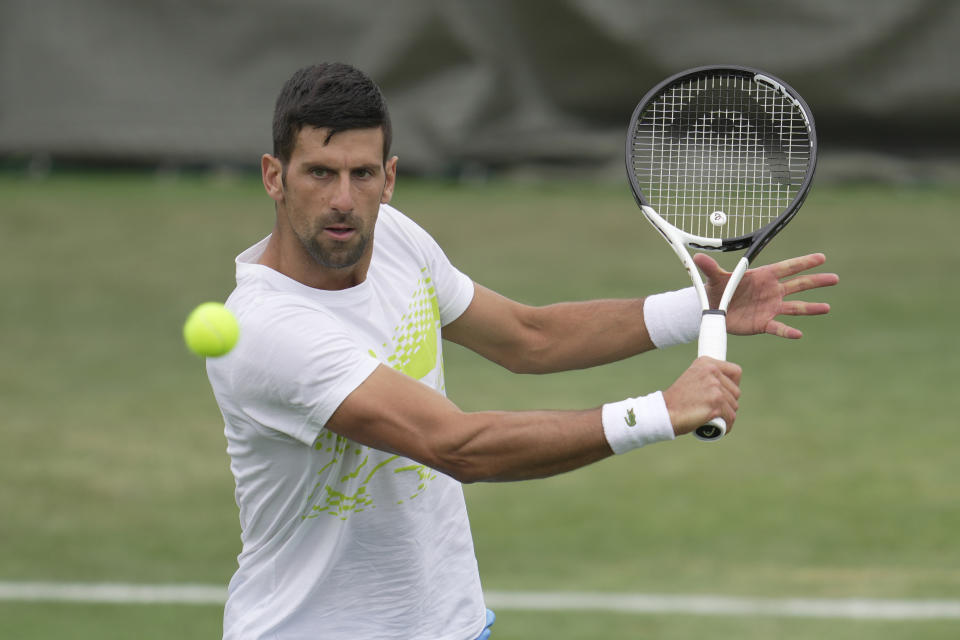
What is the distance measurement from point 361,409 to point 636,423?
640 mm

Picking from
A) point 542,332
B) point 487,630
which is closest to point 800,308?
point 542,332

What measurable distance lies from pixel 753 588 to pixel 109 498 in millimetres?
3283

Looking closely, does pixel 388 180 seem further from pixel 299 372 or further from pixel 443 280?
pixel 299 372

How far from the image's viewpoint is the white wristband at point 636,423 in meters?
3.52

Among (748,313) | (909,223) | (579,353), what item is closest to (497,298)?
(579,353)

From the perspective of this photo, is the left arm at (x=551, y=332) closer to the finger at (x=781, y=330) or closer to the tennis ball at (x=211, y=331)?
the finger at (x=781, y=330)

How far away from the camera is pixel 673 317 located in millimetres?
4371

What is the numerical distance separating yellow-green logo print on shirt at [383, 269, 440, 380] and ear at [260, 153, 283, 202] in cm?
47

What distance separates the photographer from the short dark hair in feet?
12.2

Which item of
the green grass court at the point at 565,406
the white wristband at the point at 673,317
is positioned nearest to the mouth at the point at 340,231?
the white wristband at the point at 673,317

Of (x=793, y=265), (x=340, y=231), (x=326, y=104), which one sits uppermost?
(x=326, y=104)

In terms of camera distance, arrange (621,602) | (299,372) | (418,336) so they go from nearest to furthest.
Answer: (299,372)
(418,336)
(621,602)

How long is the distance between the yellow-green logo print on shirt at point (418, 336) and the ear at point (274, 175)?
471 millimetres

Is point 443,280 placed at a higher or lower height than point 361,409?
higher
